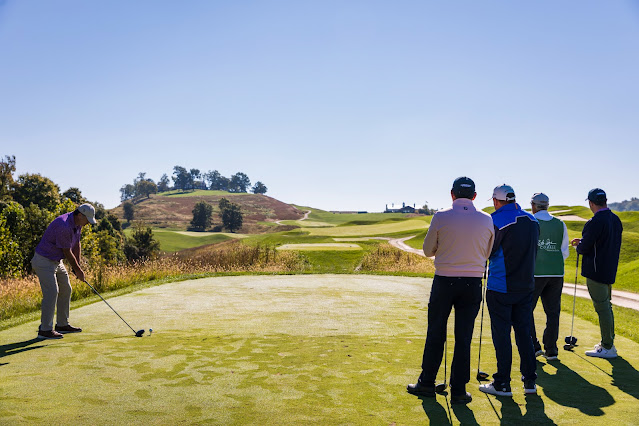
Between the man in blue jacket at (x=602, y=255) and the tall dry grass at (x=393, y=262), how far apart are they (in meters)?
17.5

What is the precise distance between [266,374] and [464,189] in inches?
127

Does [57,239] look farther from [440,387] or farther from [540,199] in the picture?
[540,199]

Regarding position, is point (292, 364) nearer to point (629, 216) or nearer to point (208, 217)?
point (629, 216)

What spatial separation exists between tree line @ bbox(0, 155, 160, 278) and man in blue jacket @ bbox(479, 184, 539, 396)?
476 inches

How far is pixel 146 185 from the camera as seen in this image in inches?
7840

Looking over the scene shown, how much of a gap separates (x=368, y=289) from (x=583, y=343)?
7.32 metres

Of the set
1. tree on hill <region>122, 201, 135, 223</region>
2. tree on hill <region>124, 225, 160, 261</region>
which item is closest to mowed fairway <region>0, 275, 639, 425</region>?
tree on hill <region>124, 225, 160, 261</region>

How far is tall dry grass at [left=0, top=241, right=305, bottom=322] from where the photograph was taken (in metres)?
12.0

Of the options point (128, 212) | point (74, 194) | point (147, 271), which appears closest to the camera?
point (147, 271)

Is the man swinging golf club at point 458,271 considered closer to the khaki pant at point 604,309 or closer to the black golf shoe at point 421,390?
the black golf shoe at point 421,390

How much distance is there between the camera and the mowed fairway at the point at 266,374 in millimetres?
4566

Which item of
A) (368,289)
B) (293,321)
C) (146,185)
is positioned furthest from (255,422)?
(146,185)

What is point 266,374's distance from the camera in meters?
5.79

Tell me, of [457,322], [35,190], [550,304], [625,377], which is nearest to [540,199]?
[550,304]
